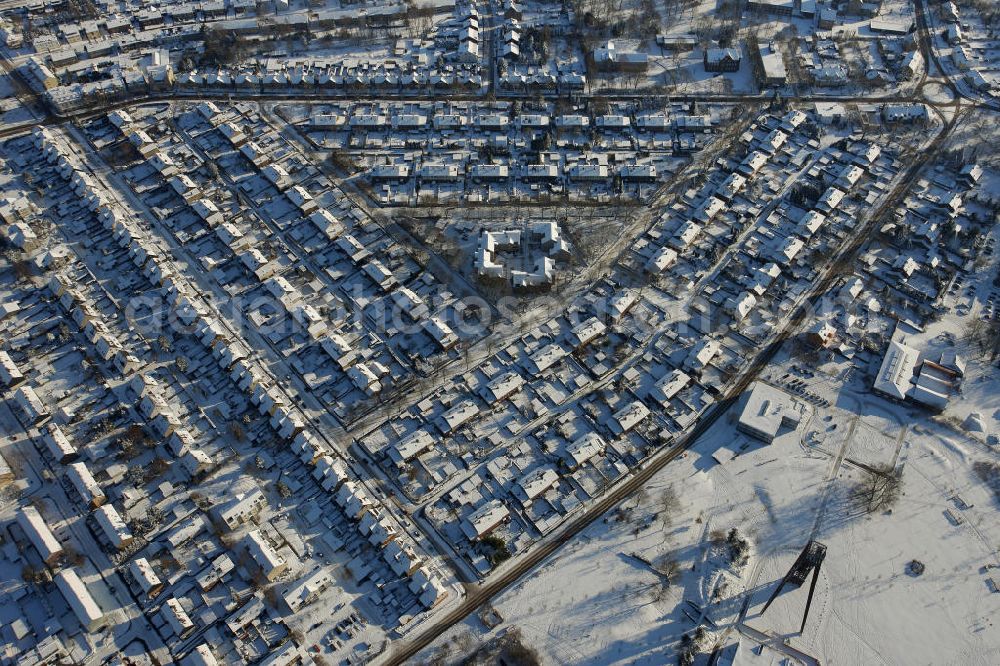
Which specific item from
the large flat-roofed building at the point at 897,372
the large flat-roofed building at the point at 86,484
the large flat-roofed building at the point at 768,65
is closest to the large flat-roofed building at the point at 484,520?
the large flat-roofed building at the point at 86,484

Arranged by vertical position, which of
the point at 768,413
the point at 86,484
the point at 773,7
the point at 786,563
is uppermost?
the point at 773,7

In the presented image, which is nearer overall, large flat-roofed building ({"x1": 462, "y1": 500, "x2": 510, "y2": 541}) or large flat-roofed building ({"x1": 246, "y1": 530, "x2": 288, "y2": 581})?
large flat-roofed building ({"x1": 246, "y1": 530, "x2": 288, "y2": 581})

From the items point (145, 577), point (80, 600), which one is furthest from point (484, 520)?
point (80, 600)

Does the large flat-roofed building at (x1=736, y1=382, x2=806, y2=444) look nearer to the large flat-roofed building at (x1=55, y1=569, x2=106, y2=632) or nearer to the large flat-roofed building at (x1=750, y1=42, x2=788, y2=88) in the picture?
the large flat-roofed building at (x1=55, y1=569, x2=106, y2=632)

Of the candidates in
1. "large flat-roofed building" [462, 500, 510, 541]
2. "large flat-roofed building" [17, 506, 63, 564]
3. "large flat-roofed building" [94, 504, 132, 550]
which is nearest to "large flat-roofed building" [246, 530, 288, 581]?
"large flat-roofed building" [94, 504, 132, 550]

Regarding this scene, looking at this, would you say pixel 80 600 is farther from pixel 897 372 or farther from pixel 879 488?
pixel 897 372
